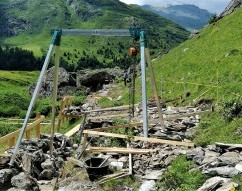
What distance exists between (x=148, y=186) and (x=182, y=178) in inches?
57.4

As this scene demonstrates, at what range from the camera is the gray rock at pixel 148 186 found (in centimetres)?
1565

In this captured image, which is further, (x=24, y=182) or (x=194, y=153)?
(x=24, y=182)

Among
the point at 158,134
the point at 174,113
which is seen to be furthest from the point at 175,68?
the point at 158,134

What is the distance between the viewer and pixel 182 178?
15031 millimetres

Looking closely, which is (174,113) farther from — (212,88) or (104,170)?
(104,170)

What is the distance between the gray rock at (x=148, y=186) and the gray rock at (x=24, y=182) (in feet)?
14.9

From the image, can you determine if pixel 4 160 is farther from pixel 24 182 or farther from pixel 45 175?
pixel 24 182

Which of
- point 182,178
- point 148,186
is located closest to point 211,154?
point 182,178

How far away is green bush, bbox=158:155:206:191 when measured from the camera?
14.4 m

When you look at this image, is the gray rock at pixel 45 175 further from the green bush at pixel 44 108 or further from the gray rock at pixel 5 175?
the green bush at pixel 44 108

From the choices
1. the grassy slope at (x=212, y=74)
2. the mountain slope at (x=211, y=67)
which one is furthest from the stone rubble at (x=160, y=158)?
the mountain slope at (x=211, y=67)

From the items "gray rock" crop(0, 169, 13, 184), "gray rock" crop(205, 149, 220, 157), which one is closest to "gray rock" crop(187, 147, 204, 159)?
"gray rock" crop(205, 149, 220, 157)

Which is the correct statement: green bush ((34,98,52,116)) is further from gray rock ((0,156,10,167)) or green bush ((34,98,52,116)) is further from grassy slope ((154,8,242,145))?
gray rock ((0,156,10,167))

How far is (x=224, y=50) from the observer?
140ft
